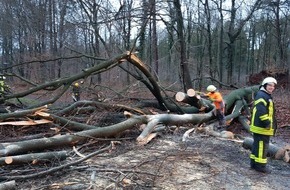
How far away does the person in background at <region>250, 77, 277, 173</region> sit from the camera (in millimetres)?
5242

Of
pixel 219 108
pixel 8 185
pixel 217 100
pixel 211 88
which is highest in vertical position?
pixel 211 88

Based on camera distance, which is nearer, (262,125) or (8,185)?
(8,185)

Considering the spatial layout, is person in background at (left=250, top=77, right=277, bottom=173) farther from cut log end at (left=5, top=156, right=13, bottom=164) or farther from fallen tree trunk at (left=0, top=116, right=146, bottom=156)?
cut log end at (left=5, top=156, right=13, bottom=164)

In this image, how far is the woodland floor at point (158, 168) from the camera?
4344 mm

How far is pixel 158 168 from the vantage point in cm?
491

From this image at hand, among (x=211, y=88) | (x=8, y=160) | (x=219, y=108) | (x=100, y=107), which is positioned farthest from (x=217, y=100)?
(x=8, y=160)

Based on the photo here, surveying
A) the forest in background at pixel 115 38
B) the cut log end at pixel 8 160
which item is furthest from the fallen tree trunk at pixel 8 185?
the forest in background at pixel 115 38

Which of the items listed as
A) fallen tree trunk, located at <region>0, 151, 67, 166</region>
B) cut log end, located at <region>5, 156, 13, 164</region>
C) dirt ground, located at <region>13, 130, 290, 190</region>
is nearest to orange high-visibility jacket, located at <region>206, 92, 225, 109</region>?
dirt ground, located at <region>13, 130, 290, 190</region>

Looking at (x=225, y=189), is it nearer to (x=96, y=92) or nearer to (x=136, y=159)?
(x=136, y=159)

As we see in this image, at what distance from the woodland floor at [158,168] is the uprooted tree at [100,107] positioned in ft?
0.54

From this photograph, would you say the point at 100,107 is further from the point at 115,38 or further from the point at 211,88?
the point at 115,38

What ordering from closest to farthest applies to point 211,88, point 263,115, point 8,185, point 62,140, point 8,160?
point 8,185, point 8,160, point 263,115, point 62,140, point 211,88

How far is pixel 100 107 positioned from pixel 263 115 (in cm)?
409

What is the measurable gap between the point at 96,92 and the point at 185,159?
14.6ft
